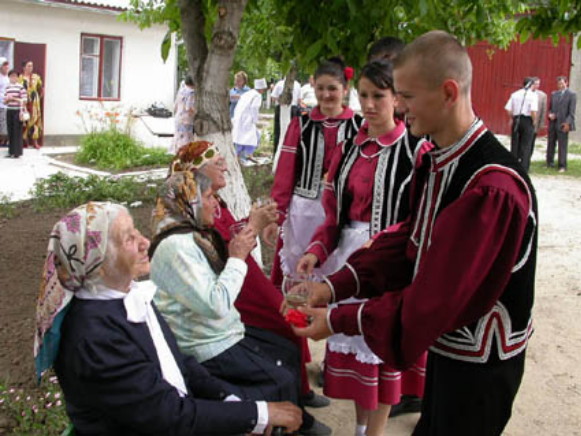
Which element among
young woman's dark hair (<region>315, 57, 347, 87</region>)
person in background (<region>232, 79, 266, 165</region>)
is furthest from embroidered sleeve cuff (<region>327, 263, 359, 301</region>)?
person in background (<region>232, 79, 266, 165</region>)

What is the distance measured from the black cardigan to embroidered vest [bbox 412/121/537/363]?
0.92m

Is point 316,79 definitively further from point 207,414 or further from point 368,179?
point 207,414

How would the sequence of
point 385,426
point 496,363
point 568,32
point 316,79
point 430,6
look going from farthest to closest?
point 568,32, point 430,6, point 316,79, point 385,426, point 496,363

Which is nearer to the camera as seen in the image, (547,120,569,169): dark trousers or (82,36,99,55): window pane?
(547,120,569,169): dark trousers

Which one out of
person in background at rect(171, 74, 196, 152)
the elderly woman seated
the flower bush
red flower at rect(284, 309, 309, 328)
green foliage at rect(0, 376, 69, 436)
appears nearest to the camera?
red flower at rect(284, 309, 309, 328)

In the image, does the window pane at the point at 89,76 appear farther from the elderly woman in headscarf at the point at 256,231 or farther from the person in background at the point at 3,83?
the elderly woman in headscarf at the point at 256,231

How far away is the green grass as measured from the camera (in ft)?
50.6

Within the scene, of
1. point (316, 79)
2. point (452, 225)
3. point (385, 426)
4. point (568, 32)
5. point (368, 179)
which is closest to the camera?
point (452, 225)

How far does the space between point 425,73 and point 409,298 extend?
697 millimetres

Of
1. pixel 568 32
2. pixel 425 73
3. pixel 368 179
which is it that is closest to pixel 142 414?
pixel 425 73

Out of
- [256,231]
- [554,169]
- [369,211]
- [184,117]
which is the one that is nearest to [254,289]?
[256,231]

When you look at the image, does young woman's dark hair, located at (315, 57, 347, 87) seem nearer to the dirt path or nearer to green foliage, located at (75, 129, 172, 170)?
the dirt path

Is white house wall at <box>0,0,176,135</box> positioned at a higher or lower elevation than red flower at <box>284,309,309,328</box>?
higher

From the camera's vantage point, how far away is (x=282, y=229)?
464cm
